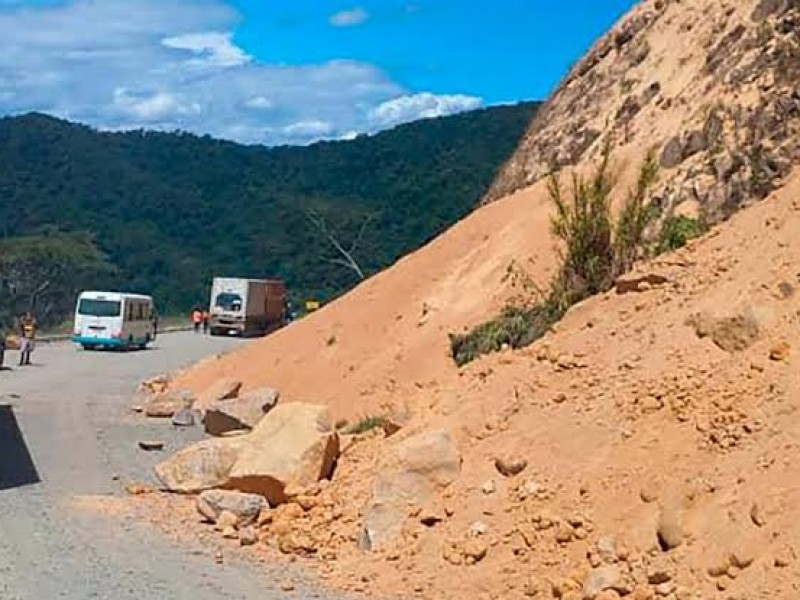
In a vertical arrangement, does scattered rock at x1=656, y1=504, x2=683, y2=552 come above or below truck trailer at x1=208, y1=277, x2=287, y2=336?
below

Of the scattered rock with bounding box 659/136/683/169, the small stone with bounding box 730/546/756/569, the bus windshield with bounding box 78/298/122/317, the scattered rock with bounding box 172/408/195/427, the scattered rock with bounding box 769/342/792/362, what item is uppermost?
the scattered rock with bounding box 659/136/683/169

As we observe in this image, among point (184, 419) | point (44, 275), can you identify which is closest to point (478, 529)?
point (184, 419)

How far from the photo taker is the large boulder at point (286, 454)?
567 inches

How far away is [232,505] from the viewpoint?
14133 mm

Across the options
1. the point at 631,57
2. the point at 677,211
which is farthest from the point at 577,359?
the point at 631,57

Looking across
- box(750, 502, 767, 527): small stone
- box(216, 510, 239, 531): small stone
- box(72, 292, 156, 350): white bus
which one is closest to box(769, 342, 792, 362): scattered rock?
box(750, 502, 767, 527): small stone

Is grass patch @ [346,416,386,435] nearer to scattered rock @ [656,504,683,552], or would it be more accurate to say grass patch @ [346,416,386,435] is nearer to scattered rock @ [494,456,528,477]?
scattered rock @ [494,456,528,477]

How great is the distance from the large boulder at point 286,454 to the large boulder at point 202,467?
0.23 m

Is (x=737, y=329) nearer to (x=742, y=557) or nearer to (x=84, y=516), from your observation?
(x=742, y=557)

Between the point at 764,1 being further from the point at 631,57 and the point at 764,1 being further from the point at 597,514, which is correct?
the point at 597,514

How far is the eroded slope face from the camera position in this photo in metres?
18.8

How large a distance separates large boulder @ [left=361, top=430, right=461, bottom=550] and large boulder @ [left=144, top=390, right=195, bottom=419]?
13.6 metres

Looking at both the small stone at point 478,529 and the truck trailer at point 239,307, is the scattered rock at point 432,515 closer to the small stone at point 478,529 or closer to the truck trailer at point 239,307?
the small stone at point 478,529

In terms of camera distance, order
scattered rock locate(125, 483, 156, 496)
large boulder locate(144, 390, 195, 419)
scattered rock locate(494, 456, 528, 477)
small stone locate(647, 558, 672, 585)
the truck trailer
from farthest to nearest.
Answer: the truck trailer
large boulder locate(144, 390, 195, 419)
scattered rock locate(125, 483, 156, 496)
scattered rock locate(494, 456, 528, 477)
small stone locate(647, 558, 672, 585)
